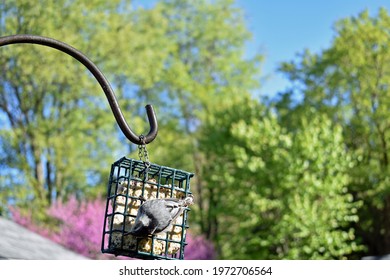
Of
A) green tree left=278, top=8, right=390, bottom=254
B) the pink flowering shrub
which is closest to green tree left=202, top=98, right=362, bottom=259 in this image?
the pink flowering shrub

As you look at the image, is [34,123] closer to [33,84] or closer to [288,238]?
[33,84]

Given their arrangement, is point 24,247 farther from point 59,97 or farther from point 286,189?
point 59,97

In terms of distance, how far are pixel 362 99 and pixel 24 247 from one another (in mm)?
11676

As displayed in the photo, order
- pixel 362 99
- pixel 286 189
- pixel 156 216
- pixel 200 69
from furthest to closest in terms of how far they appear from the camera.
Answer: pixel 200 69, pixel 362 99, pixel 286 189, pixel 156 216

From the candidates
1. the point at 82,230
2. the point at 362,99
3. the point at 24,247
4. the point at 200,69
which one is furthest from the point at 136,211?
the point at 200,69

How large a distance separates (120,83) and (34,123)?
3.03 m

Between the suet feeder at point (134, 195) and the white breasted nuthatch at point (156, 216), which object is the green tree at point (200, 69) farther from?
the white breasted nuthatch at point (156, 216)

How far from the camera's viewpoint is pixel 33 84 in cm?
1714

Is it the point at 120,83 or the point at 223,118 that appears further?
the point at 120,83

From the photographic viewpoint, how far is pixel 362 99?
1681 centimetres

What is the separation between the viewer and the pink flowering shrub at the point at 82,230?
15.0 meters

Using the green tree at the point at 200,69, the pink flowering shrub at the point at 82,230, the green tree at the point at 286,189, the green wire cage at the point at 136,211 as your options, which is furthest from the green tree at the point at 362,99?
the green wire cage at the point at 136,211

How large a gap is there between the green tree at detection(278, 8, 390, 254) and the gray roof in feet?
32.2
